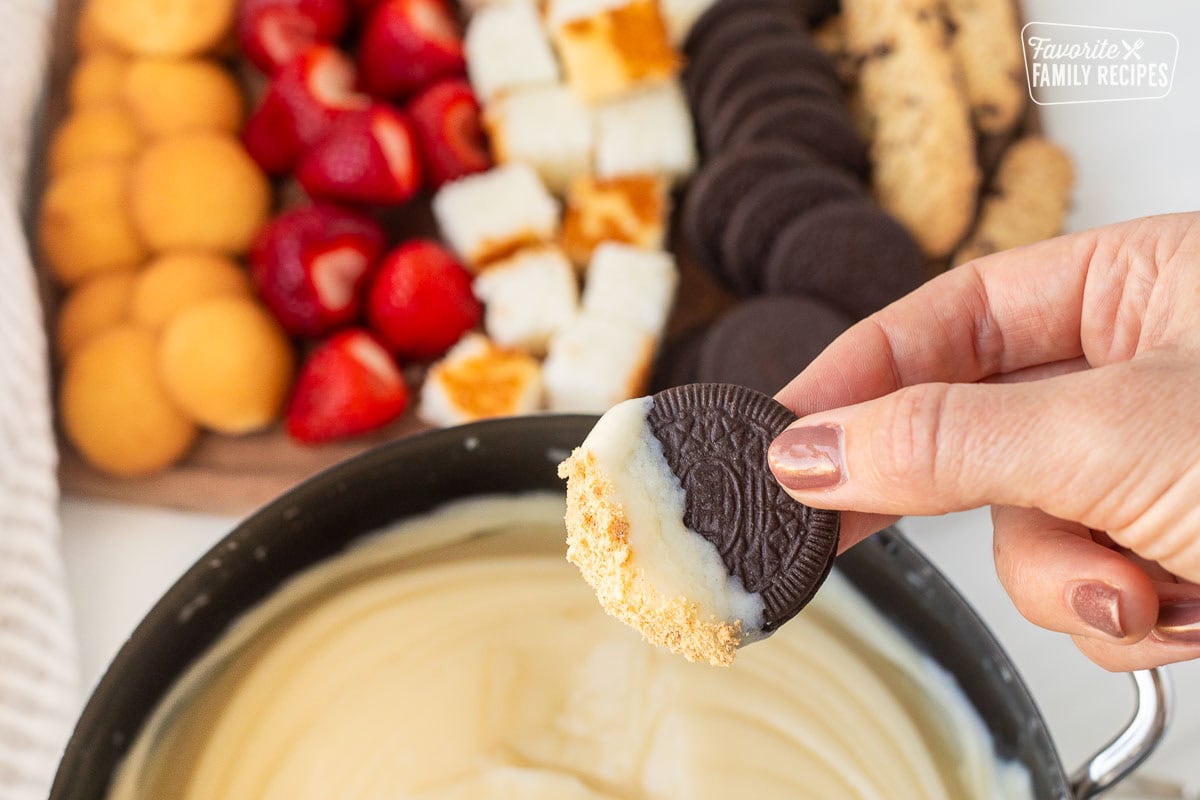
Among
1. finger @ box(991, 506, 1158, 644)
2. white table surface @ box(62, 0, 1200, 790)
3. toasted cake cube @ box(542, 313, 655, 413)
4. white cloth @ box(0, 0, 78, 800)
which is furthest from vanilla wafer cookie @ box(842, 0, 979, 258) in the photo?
white cloth @ box(0, 0, 78, 800)

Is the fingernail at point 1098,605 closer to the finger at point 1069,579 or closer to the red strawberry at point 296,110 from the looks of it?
the finger at point 1069,579

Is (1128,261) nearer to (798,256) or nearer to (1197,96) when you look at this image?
(798,256)

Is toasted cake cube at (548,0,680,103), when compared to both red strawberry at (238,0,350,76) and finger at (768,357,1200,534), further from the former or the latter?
finger at (768,357,1200,534)

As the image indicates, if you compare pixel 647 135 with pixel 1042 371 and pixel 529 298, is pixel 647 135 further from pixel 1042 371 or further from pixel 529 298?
pixel 1042 371

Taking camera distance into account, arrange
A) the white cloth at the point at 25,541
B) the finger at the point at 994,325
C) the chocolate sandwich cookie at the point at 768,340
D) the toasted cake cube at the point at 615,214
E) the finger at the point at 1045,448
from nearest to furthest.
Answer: the finger at the point at 1045,448 < the finger at the point at 994,325 < the white cloth at the point at 25,541 < the chocolate sandwich cookie at the point at 768,340 < the toasted cake cube at the point at 615,214

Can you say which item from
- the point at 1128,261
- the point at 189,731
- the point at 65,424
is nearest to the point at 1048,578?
the point at 1128,261

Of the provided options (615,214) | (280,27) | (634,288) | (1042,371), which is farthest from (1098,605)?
(280,27)

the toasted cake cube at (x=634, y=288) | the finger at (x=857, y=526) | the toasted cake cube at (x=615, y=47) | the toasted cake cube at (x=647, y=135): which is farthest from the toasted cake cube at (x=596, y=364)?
the finger at (x=857, y=526)
